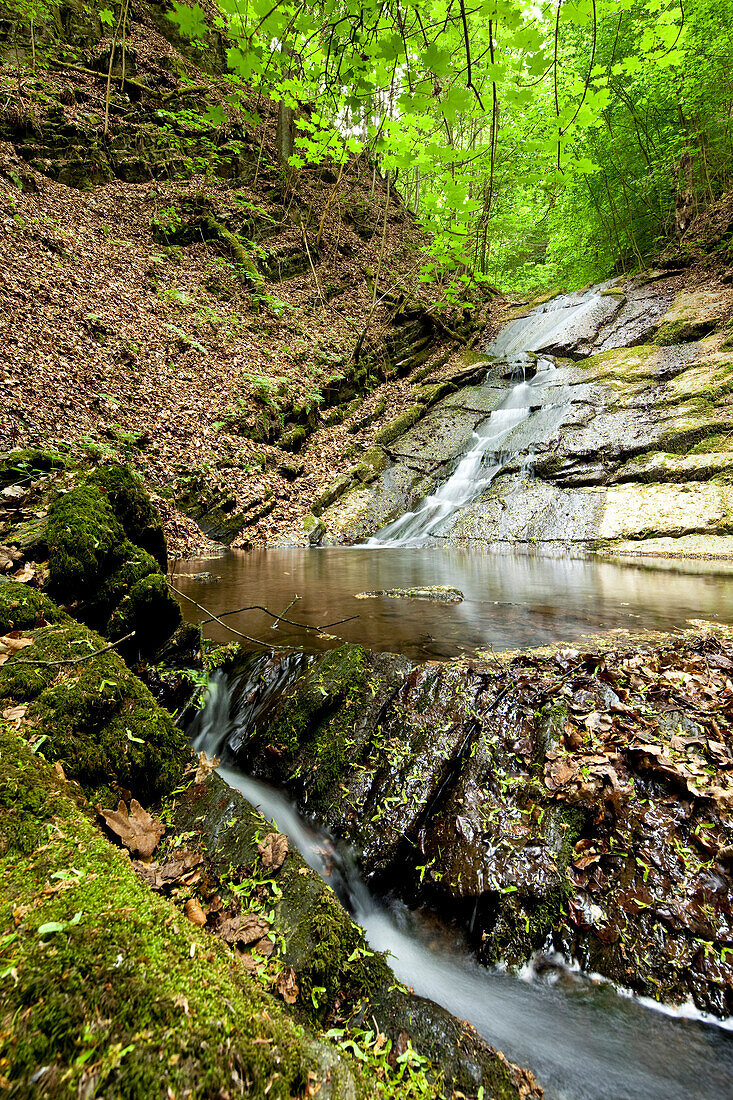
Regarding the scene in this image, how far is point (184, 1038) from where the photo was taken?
77 centimetres

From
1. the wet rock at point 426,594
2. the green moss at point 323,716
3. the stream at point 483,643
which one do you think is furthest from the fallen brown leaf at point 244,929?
the wet rock at point 426,594

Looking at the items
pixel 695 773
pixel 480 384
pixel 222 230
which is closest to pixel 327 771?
pixel 695 773

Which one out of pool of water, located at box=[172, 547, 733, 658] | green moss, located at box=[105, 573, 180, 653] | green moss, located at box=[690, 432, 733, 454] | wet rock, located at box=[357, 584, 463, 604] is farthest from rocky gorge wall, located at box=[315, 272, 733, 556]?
green moss, located at box=[105, 573, 180, 653]

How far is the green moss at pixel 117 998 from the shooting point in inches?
26.4

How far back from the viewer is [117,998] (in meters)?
0.77

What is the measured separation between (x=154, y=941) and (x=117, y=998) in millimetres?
186

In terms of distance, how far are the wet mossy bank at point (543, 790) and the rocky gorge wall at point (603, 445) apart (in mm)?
7344

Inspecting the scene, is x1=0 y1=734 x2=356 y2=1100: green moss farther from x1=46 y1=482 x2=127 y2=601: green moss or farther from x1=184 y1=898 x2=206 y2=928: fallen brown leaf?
x1=46 y1=482 x2=127 y2=601: green moss

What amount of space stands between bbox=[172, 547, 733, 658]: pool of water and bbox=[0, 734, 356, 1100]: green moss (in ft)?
8.83

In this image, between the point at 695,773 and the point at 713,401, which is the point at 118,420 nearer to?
the point at 695,773

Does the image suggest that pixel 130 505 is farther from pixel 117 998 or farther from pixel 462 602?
pixel 117 998

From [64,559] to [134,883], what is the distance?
2442 mm

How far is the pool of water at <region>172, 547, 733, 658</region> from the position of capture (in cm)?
414

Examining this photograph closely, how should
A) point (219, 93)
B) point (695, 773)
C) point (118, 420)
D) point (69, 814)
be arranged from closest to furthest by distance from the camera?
point (69, 814) → point (695, 773) → point (118, 420) → point (219, 93)
